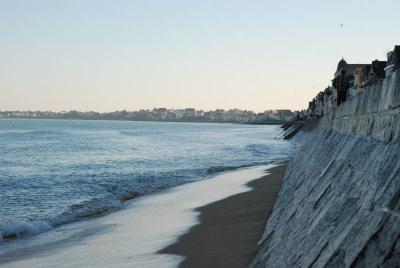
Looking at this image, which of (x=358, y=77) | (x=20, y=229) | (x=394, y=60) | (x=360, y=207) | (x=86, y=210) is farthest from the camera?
(x=358, y=77)

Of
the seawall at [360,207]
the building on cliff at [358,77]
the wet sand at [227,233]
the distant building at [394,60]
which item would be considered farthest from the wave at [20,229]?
the distant building at [394,60]

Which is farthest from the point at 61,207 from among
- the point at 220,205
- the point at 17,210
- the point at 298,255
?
the point at 298,255

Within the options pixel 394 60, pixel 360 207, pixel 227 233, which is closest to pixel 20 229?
pixel 227 233

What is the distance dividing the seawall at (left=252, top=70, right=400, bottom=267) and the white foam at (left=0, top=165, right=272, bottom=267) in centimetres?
375

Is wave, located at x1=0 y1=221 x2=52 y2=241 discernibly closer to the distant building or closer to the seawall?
the seawall

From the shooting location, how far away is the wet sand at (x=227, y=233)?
10.4m

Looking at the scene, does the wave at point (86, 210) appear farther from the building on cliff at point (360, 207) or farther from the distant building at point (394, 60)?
the distant building at point (394, 60)

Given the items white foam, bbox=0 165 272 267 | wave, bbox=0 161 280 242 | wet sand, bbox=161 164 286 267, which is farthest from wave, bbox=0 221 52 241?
wet sand, bbox=161 164 286 267

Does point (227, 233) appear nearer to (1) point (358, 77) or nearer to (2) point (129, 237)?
(2) point (129, 237)

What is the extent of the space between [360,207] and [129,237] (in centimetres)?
965

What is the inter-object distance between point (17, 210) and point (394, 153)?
713 inches

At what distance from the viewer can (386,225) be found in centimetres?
407

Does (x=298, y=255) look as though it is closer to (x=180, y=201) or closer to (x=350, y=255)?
(x=350, y=255)

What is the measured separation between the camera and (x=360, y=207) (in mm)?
5242
